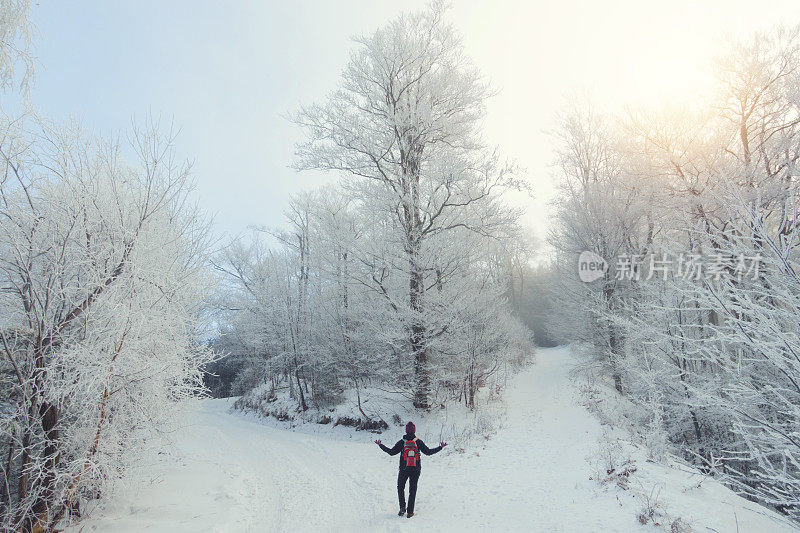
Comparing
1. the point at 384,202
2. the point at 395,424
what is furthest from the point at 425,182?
the point at 395,424

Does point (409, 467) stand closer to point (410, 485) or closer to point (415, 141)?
point (410, 485)

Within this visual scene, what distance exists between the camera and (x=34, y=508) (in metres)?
5.23

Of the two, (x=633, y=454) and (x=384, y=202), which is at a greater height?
(x=384, y=202)

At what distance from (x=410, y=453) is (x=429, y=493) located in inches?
55.9

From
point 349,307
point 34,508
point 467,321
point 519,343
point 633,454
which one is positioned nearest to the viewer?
point 34,508

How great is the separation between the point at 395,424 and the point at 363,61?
11.7 m

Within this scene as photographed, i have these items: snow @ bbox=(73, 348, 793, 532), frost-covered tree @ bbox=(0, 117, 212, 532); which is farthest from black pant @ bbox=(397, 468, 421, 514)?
frost-covered tree @ bbox=(0, 117, 212, 532)

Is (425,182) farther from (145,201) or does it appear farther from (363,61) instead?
(145,201)

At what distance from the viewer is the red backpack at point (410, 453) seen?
6.12 meters

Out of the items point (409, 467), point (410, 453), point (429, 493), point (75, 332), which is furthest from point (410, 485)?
point (75, 332)

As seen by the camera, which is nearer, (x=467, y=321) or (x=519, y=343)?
(x=467, y=321)

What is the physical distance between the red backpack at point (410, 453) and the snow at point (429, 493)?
30.9 inches

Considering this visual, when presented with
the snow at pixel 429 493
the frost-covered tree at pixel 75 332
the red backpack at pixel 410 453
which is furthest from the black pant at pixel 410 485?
the frost-covered tree at pixel 75 332

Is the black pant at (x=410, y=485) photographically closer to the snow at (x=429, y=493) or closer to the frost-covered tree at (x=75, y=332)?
the snow at (x=429, y=493)
